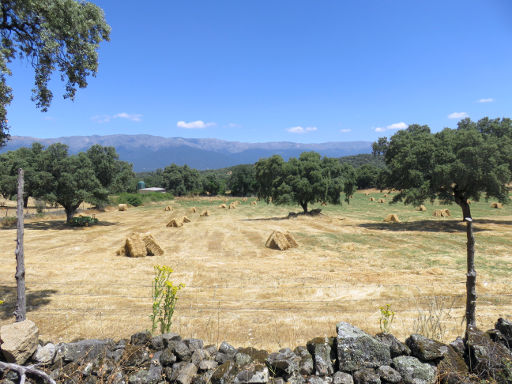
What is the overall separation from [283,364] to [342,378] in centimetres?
105

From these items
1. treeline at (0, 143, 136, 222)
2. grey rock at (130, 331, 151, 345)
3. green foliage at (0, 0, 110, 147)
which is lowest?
grey rock at (130, 331, 151, 345)

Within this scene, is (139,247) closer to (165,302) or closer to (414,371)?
(165,302)

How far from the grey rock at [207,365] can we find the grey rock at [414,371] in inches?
129

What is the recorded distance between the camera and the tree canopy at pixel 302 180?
120 ft

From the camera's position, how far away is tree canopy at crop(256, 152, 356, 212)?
1437 inches

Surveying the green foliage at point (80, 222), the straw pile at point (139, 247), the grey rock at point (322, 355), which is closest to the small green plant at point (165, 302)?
the grey rock at point (322, 355)

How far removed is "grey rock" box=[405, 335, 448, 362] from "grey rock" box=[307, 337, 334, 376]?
1525 mm

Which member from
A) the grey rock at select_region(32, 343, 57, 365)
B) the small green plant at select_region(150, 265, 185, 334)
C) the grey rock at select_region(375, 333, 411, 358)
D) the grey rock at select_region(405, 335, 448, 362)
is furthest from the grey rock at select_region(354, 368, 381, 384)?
the grey rock at select_region(32, 343, 57, 365)

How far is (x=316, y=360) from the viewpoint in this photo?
18.4ft

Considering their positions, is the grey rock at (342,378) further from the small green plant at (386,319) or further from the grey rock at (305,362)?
the small green plant at (386,319)

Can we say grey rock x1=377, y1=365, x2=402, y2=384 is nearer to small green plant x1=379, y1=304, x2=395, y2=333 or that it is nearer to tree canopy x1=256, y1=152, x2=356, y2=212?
small green plant x1=379, y1=304, x2=395, y2=333

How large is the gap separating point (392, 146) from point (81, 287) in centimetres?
3123

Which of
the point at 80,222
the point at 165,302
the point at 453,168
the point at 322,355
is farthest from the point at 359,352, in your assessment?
the point at 80,222

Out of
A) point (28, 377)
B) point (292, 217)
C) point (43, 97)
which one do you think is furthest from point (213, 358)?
point (292, 217)
